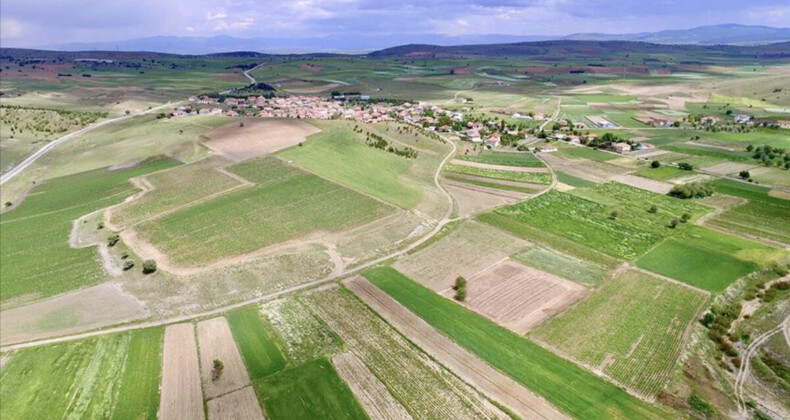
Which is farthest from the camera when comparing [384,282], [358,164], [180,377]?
[358,164]

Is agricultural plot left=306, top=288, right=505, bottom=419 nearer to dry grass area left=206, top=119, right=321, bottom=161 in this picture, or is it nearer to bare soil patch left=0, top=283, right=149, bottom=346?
bare soil patch left=0, top=283, right=149, bottom=346

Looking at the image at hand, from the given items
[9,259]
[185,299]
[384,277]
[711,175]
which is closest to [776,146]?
[711,175]

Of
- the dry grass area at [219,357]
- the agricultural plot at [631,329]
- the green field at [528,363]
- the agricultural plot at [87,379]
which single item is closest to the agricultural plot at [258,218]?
the dry grass area at [219,357]

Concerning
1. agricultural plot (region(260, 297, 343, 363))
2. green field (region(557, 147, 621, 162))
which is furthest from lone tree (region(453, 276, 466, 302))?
green field (region(557, 147, 621, 162))

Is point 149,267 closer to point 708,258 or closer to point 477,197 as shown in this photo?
point 477,197

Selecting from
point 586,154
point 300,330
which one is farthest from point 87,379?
point 586,154

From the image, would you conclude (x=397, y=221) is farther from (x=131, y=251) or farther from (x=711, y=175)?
(x=711, y=175)

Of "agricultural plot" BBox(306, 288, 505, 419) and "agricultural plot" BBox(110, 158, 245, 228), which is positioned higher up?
"agricultural plot" BBox(110, 158, 245, 228)

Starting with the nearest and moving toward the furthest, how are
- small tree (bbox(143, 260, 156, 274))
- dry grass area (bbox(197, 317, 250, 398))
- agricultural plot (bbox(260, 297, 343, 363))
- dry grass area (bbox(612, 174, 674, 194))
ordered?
dry grass area (bbox(197, 317, 250, 398)) < agricultural plot (bbox(260, 297, 343, 363)) < small tree (bbox(143, 260, 156, 274)) < dry grass area (bbox(612, 174, 674, 194))
